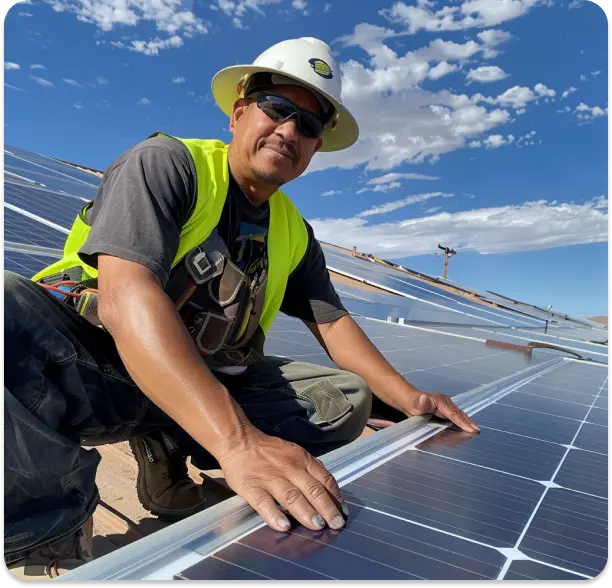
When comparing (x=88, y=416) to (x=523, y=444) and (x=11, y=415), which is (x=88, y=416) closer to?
(x=11, y=415)

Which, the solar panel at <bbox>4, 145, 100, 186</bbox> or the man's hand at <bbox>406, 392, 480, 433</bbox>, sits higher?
the solar panel at <bbox>4, 145, 100, 186</bbox>

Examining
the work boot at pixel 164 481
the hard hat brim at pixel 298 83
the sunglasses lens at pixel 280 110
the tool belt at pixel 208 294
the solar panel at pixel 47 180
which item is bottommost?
the work boot at pixel 164 481

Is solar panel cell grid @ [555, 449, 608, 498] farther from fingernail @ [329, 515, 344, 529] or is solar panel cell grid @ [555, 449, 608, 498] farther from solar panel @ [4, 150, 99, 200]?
solar panel @ [4, 150, 99, 200]

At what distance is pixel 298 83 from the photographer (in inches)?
106

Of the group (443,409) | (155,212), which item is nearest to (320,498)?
(155,212)

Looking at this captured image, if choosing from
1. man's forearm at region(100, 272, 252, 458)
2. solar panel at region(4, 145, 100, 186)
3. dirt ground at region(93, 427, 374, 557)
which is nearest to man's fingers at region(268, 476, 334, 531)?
man's forearm at region(100, 272, 252, 458)

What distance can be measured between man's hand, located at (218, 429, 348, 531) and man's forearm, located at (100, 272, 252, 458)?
0.06 m

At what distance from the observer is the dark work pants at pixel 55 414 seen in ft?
5.84

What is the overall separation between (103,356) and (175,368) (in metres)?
0.71

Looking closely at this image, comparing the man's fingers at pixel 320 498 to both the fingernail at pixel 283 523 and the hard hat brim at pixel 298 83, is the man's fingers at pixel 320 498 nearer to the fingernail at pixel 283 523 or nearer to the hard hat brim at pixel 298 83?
the fingernail at pixel 283 523

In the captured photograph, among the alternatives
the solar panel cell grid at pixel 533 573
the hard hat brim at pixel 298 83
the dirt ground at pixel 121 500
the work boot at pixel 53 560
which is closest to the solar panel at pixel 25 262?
the dirt ground at pixel 121 500

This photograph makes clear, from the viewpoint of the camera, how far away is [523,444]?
7.75 ft

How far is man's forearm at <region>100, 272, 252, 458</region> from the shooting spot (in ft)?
5.42

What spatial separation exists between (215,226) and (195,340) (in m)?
0.51
